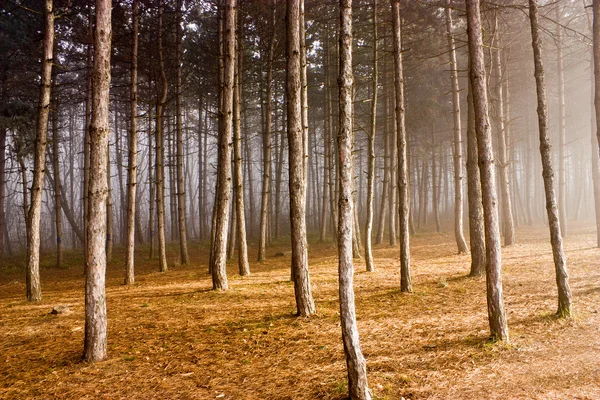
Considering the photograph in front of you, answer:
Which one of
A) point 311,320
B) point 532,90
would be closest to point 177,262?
point 311,320

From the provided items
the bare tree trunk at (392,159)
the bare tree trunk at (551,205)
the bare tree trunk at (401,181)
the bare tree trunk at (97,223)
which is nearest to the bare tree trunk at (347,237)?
the bare tree trunk at (97,223)

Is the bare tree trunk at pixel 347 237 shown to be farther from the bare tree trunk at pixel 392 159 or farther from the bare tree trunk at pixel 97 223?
the bare tree trunk at pixel 392 159

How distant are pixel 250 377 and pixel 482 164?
195 inches

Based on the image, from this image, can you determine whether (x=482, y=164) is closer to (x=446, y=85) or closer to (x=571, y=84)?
(x=446, y=85)

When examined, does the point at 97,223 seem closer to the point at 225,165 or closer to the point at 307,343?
the point at 307,343

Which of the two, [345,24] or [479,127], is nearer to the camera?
[345,24]

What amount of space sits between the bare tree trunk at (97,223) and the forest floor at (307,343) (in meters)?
0.41

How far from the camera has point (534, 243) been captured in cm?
1711

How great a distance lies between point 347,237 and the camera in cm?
475

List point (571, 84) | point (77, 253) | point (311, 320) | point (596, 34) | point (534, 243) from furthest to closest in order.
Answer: point (571, 84), point (77, 253), point (534, 243), point (596, 34), point (311, 320)

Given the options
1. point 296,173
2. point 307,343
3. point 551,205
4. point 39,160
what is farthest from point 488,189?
point 39,160

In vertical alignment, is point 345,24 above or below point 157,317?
above

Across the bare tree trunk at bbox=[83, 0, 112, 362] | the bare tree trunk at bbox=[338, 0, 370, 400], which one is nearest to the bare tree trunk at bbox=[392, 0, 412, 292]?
the bare tree trunk at bbox=[338, 0, 370, 400]

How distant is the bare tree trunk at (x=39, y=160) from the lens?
32.2 ft
